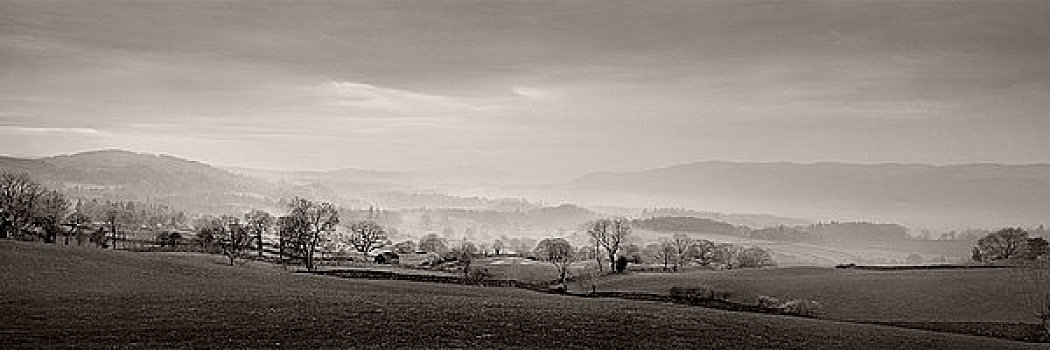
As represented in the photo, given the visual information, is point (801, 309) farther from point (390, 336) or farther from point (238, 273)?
point (238, 273)

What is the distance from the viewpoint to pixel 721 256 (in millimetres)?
173000

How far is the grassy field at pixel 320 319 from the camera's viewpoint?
45719 mm

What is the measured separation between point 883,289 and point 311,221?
9137cm

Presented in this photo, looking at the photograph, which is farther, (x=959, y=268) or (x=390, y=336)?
(x=959, y=268)

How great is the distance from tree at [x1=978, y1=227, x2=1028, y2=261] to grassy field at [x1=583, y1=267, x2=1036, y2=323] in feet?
154

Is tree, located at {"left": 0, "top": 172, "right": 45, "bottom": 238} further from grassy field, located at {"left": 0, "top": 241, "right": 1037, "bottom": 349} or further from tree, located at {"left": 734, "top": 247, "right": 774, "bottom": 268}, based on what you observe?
tree, located at {"left": 734, "top": 247, "right": 774, "bottom": 268}

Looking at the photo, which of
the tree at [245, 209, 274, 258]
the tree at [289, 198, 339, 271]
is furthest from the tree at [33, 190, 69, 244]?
the tree at [289, 198, 339, 271]

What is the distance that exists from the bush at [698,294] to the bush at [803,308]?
7453 millimetres

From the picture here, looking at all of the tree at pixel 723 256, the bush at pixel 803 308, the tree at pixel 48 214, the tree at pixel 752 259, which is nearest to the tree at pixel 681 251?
the tree at pixel 723 256

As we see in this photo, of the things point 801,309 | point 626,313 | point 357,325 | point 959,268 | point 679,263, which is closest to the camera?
point 357,325

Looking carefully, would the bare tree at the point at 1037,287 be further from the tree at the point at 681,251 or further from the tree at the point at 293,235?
the tree at the point at 293,235

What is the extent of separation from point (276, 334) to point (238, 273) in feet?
130

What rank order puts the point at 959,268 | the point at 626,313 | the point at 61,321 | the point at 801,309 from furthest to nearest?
the point at 959,268 < the point at 801,309 < the point at 626,313 < the point at 61,321

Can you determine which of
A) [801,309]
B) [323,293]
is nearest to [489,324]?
[323,293]
